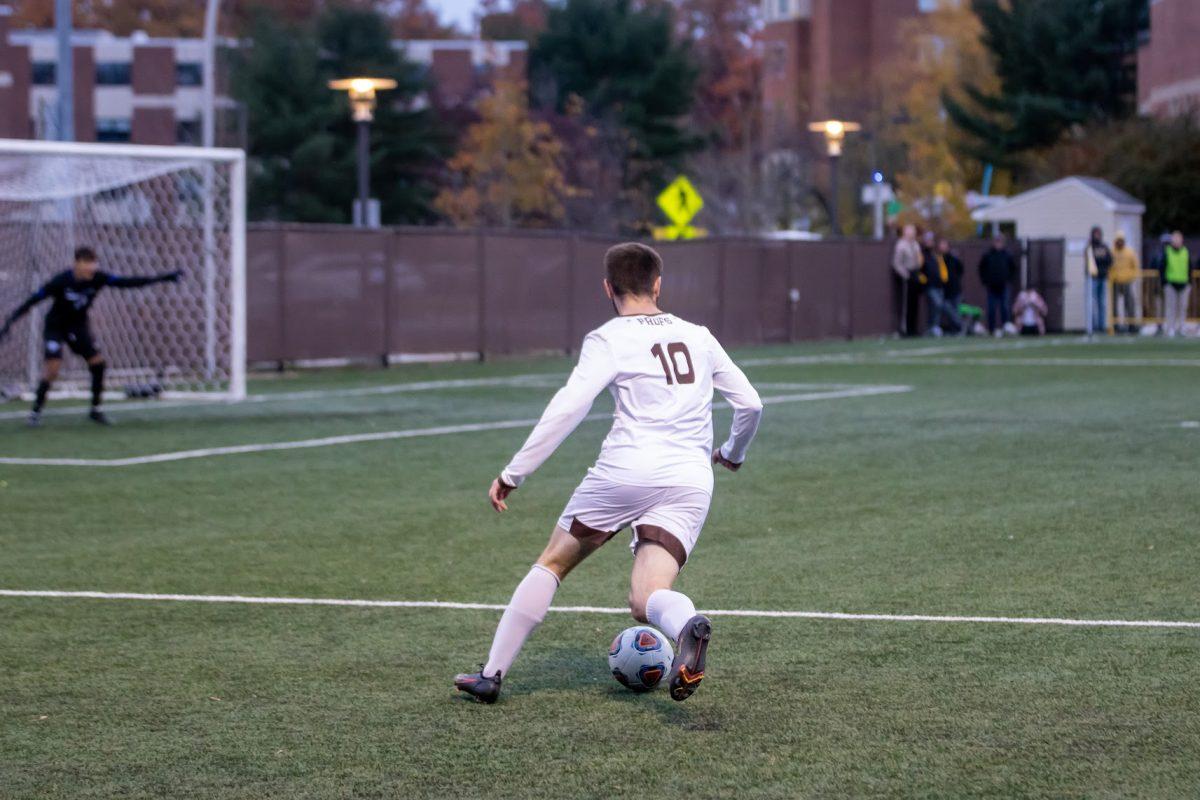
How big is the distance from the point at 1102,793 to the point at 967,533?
17.7ft

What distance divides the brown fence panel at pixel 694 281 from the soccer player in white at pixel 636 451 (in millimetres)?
25817

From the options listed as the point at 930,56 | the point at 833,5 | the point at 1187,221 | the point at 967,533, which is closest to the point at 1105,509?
the point at 967,533

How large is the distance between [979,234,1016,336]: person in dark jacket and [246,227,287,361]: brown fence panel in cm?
1537

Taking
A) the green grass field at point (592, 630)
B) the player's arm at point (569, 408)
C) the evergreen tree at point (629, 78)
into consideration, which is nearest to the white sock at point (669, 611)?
the green grass field at point (592, 630)

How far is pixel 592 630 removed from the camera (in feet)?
25.7

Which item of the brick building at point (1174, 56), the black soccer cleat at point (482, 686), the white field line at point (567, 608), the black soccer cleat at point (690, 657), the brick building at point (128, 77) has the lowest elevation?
the white field line at point (567, 608)

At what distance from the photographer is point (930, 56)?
239 ft

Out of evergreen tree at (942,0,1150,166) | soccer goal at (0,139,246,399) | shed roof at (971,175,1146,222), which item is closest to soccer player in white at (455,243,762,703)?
soccer goal at (0,139,246,399)

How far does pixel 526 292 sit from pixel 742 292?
5.63 meters

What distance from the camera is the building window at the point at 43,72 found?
9369 cm

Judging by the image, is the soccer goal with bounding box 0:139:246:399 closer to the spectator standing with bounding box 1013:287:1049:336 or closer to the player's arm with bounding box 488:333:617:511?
the player's arm with bounding box 488:333:617:511

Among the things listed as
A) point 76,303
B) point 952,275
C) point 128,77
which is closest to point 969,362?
point 952,275

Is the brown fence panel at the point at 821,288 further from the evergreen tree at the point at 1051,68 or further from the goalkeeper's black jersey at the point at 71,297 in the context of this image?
the evergreen tree at the point at 1051,68

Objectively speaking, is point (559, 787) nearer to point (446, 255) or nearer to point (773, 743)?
point (773, 743)
